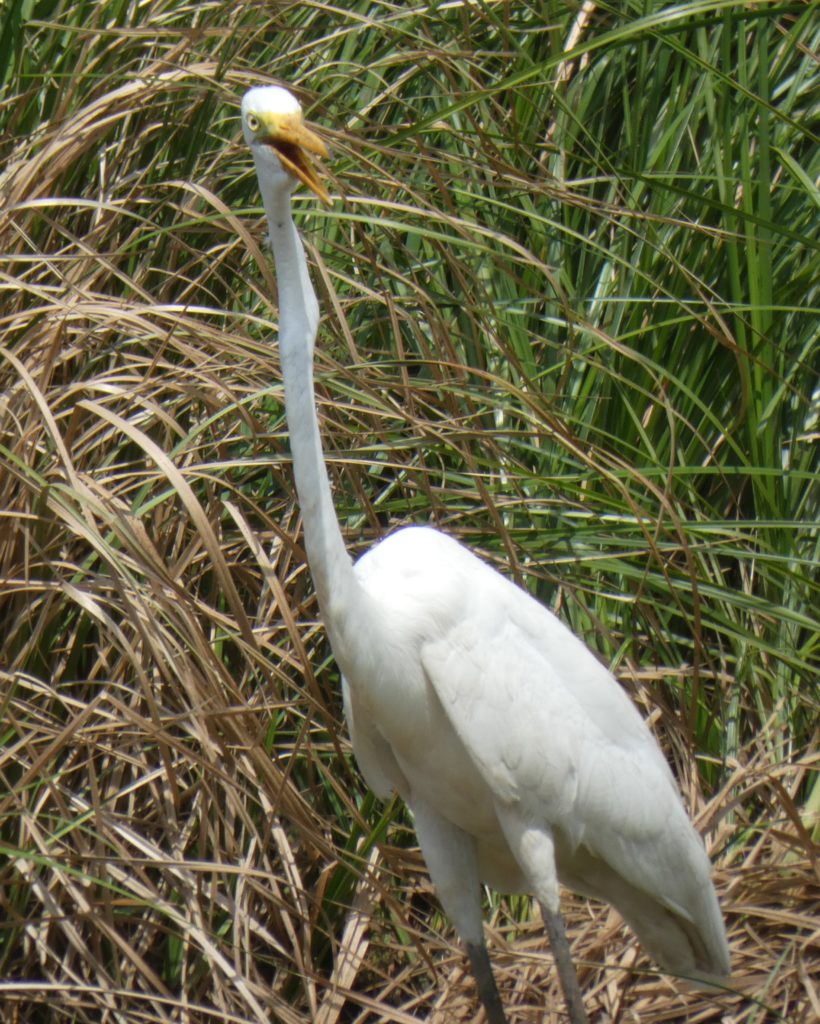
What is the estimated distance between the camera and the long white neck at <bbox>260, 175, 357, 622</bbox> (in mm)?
1988

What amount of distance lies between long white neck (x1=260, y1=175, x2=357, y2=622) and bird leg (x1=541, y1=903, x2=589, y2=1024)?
703 mm

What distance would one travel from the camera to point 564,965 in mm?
2424

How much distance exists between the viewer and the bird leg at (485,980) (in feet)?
8.26

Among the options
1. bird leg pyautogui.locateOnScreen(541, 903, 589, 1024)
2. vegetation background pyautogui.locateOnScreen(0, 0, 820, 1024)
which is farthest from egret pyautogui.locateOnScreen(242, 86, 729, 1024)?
vegetation background pyautogui.locateOnScreen(0, 0, 820, 1024)

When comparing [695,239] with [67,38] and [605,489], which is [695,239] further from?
[67,38]

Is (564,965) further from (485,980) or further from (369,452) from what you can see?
(369,452)

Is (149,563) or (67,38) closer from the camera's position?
(149,563)

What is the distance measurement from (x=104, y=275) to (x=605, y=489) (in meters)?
1.07

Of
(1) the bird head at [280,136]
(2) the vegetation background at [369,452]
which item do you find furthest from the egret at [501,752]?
(1) the bird head at [280,136]

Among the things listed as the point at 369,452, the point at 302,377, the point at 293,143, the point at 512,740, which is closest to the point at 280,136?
the point at 293,143

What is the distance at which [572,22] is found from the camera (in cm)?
335

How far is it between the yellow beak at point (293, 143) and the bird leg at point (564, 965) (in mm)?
1198

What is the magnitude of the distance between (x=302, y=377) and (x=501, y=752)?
0.68m

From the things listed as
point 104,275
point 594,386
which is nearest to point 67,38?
point 104,275
